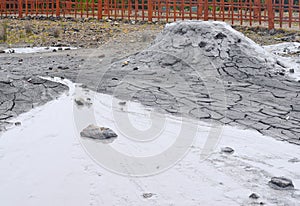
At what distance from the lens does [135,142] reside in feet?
17.4

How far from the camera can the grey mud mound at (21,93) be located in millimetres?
6074

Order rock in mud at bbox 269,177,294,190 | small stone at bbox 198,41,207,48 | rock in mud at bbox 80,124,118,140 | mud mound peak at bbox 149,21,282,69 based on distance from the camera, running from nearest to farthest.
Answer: rock in mud at bbox 269,177,294,190
rock in mud at bbox 80,124,118,140
mud mound peak at bbox 149,21,282,69
small stone at bbox 198,41,207,48

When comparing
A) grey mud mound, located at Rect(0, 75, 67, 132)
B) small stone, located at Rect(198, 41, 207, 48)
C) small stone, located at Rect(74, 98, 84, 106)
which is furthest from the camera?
small stone, located at Rect(198, 41, 207, 48)

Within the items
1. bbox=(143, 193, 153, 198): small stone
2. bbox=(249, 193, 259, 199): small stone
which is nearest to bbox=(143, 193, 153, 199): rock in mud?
bbox=(143, 193, 153, 198): small stone

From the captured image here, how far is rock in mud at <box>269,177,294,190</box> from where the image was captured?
13.4 feet

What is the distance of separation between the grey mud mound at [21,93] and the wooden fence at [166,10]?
374 inches

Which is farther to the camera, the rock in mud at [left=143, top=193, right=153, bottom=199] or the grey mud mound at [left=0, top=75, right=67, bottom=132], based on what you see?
the grey mud mound at [left=0, top=75, right=67, bottom=132]

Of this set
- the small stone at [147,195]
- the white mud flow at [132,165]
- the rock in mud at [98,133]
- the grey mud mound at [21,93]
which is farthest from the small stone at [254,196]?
the grey mud mound at [21,93]

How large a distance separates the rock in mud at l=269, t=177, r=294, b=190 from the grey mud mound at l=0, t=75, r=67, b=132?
3012 mm

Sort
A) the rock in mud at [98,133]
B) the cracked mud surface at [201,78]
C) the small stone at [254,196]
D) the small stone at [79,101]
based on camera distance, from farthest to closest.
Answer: the small stone at [79,101] < the cracked mud surface at [201,78] < the rock in mud at [98,133] < the small stone at [254,196]

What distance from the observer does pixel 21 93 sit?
22.0 ft

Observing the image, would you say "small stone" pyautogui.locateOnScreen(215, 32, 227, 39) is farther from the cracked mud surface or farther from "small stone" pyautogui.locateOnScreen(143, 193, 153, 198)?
"small stone" pyautogui.locateOnScreen(143, 193, 153, 198)

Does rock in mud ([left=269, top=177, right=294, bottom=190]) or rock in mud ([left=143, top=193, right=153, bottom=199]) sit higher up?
rock in mud ([left=269, top=177, right=294, bottom=190])

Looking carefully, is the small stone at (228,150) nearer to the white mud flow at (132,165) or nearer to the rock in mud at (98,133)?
the white mud flow at (132,165)
